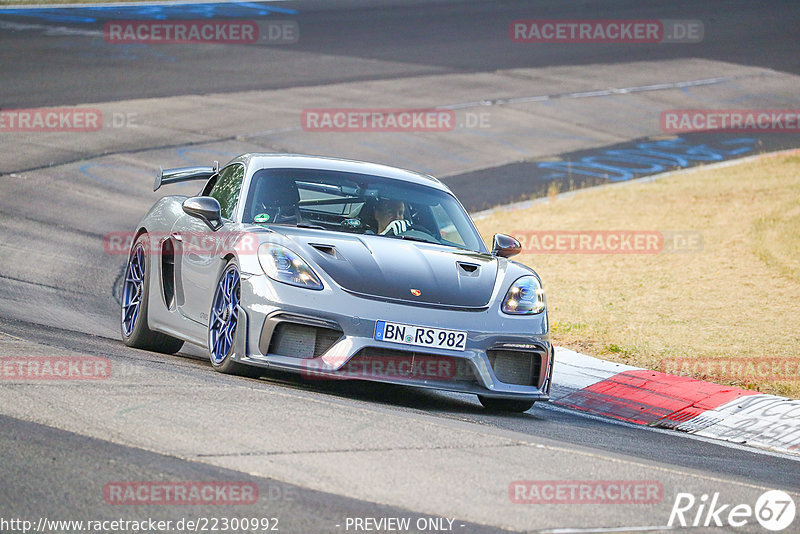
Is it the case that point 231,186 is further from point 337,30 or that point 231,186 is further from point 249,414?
point 337,30

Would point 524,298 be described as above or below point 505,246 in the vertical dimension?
below

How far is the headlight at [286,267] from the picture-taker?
705 cm

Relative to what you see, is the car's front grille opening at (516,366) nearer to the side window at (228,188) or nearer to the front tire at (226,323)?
the front tire at (226,323)

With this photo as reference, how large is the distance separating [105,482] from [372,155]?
16.3 metres

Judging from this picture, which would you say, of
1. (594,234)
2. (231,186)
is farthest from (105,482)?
(594,234)

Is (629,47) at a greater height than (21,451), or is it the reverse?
(629,47)

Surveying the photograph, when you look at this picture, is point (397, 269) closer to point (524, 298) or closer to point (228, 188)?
point (524, 298)

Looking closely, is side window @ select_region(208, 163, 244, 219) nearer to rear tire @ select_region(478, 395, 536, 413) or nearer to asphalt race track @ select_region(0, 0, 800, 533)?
asphalt race track @ select_region(0, 0, 800, 533)

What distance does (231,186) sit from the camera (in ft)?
28.4

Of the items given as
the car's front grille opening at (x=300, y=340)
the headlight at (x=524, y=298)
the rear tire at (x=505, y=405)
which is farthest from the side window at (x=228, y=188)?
the rear tire at (x=505, y=405)

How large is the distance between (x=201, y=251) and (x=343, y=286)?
1.46 m

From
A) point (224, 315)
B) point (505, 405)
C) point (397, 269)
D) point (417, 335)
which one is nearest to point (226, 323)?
point (224, 315)

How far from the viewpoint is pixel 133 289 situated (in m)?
9.13

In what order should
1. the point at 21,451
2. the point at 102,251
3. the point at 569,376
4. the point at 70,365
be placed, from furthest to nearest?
the point at 102,251 → the point at 569,376 → the point at 70,365 → the point at 21,451
